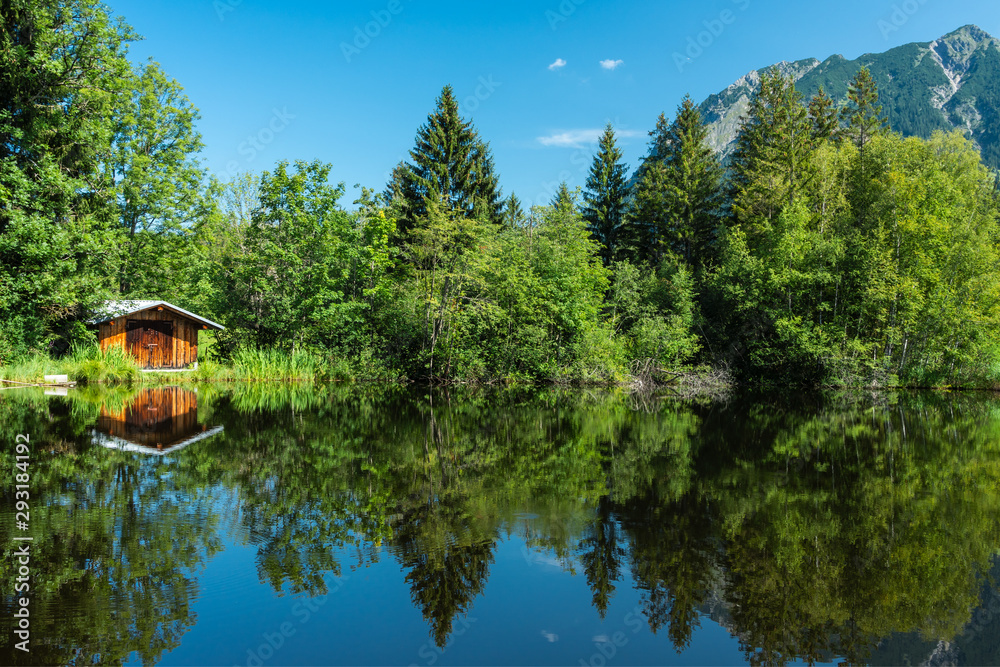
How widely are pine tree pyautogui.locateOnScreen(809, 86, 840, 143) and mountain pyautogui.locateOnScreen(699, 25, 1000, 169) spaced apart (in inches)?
2970

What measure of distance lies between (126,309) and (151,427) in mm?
16664

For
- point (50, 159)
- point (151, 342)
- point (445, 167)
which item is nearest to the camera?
point (50, 159)

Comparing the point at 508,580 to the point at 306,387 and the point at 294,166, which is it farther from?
the point at 294,166

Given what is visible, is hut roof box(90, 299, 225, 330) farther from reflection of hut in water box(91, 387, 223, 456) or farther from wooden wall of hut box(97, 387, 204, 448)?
reflection of hut in water box(91, 387, 223, 456)

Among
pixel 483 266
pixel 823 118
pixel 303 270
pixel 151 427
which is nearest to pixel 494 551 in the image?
pixel 151 427

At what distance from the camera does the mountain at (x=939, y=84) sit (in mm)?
116188

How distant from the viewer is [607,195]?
3975 centimetres

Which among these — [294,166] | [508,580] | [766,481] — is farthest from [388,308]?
[508,580]

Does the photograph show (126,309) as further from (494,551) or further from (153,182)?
(494,551)

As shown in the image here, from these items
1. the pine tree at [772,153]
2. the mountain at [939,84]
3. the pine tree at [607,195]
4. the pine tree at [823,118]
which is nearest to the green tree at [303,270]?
the pine tree at [607,195]

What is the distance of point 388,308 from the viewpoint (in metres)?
29.2

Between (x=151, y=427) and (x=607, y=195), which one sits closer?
(x=151, y=427)

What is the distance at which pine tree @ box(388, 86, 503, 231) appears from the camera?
114 ft

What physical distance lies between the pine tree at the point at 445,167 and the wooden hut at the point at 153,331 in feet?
43.1
